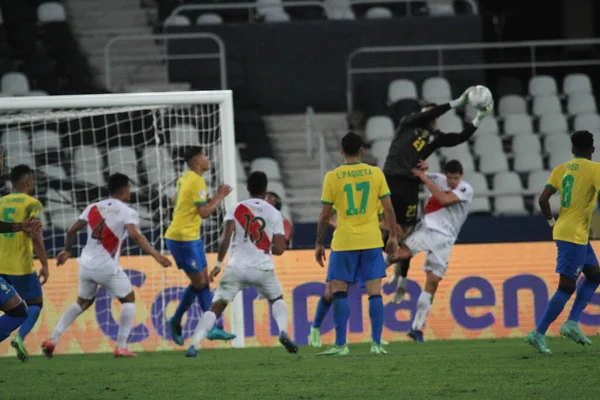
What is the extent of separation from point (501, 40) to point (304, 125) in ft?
18.9

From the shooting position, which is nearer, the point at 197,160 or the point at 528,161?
the point at 197,160

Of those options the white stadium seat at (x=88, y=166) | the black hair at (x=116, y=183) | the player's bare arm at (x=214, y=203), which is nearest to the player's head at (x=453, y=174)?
the player's bare arm at (x=214, y=203)

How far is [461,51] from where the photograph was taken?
21359mm

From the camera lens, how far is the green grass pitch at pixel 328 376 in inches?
315

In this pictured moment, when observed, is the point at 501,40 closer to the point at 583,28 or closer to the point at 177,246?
the point at 583,28

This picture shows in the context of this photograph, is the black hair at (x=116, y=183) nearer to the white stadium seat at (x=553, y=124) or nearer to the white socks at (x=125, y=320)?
the white socks at (x=125, y=320)

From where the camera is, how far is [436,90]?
795 inches

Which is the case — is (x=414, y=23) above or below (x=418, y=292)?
above

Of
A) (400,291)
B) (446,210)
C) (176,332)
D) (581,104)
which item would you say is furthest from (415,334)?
(581,104)

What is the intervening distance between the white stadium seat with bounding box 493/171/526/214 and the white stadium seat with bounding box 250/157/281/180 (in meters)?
3.23

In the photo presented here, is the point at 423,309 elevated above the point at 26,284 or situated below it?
below

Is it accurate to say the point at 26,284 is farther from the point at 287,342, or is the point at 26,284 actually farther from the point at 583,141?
the point at 583,141

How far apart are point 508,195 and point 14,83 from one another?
25.0 feet

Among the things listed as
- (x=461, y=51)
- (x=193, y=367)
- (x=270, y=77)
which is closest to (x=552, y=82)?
(x=461, y=51)
